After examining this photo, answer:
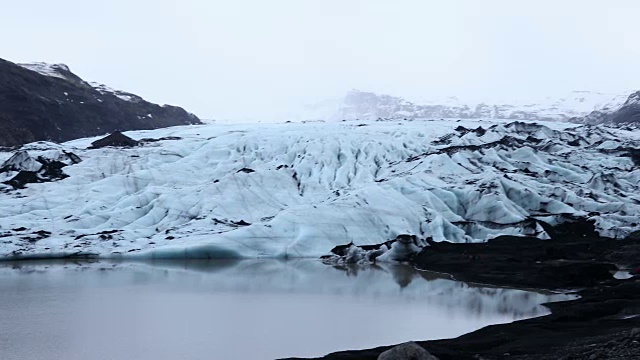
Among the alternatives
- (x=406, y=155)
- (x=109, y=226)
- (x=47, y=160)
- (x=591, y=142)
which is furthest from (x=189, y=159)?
(x=591, y=142)

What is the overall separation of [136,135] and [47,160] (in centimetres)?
1270

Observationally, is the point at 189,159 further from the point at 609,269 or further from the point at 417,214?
the point at 609,269

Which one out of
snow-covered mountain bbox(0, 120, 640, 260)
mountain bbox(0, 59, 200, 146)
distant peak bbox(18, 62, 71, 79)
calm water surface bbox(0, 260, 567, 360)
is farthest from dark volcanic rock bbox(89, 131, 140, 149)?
distant peak bbox(18, 62, 71, 79)

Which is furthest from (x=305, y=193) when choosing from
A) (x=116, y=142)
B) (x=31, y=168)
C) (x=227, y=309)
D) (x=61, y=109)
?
(x=61, y=109)

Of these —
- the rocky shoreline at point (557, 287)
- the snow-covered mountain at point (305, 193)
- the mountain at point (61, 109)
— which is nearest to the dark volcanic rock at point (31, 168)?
the snow-covered mountain at point (305, 193)

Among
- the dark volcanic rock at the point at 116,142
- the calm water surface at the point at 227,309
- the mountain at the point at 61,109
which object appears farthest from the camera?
the mountain at the point at 61,109

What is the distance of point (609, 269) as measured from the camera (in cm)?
2012

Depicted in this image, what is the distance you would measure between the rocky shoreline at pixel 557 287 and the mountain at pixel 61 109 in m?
33.2

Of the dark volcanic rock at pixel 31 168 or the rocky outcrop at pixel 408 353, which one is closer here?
the rocky outcrop at pixel 408 353

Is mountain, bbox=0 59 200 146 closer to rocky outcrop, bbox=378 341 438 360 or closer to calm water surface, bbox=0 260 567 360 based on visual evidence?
calm water surface, bbox=0 260 567 360

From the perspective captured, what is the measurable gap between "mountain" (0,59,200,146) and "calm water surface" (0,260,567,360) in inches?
1110

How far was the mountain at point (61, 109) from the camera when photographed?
48.8 meters

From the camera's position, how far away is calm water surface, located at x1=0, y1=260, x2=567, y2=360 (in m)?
11.4

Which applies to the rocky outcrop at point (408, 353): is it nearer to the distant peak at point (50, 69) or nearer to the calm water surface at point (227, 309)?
the calm water surface at point (227, 309)
